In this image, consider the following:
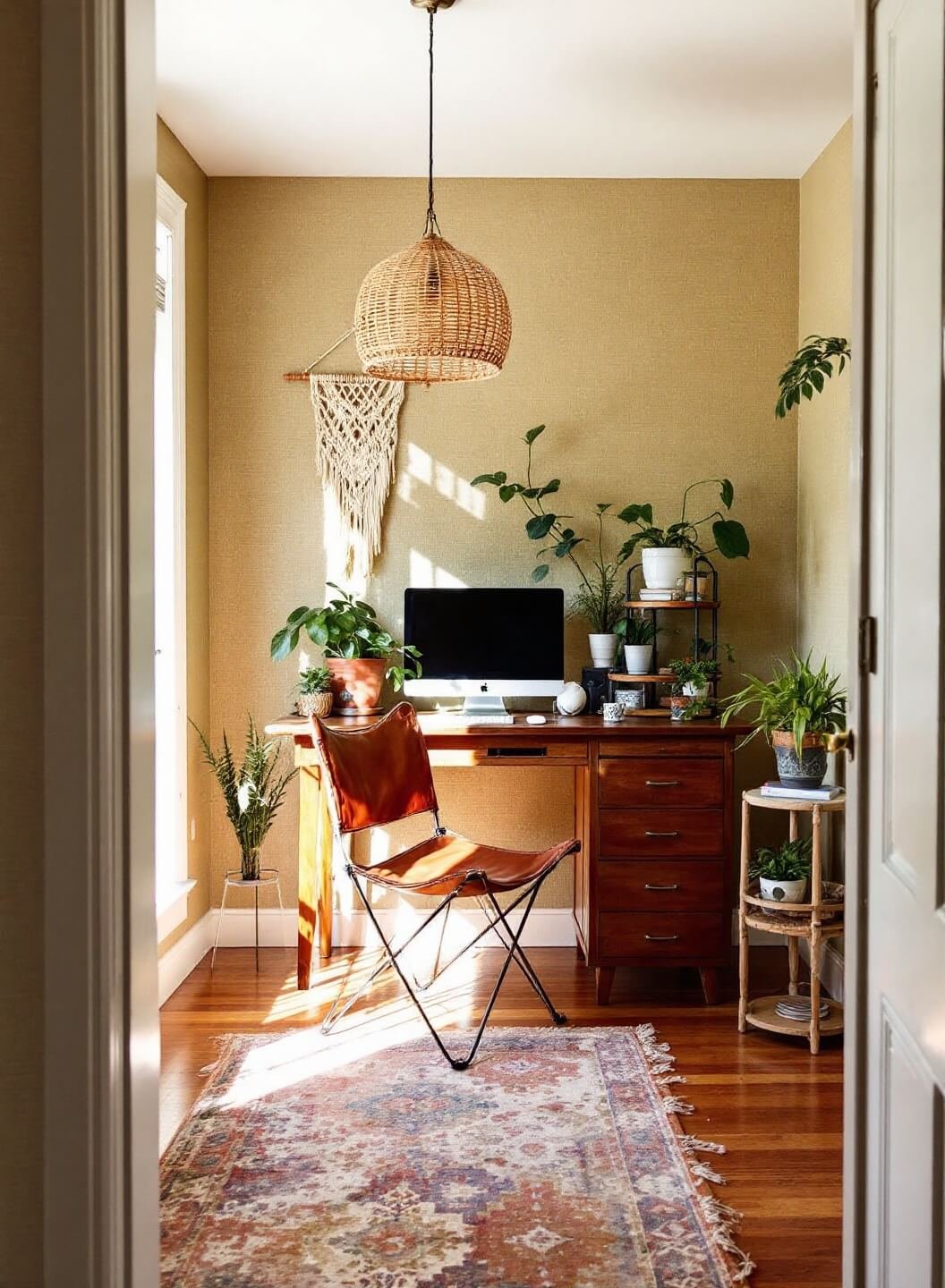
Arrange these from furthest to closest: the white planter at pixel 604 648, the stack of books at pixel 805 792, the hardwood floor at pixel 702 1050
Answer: the white planter at pixel 604 648 → the stack of books at pixel 805 792 → the hardwood floor at pixel 702 1050

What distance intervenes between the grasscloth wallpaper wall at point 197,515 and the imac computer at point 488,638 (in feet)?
2.48

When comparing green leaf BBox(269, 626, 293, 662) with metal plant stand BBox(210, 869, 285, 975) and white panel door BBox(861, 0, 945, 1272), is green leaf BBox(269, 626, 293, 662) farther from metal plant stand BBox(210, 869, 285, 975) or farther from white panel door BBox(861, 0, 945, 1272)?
white panel door BBox(861, 0, 945, 1272)

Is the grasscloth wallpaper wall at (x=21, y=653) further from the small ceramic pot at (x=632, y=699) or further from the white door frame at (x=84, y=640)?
the small ceramic pot at (x=632, y=699)

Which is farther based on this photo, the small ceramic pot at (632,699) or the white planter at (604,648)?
the white planter at (604,648)

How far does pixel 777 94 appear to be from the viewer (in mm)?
3535

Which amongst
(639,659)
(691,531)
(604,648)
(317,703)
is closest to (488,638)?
(604,648)

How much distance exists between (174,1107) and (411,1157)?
0.65 metres

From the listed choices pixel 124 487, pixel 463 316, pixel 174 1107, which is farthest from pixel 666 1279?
pixel 463 316

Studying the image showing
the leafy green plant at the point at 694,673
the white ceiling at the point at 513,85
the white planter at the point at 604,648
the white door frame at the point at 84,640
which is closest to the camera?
the white door frame at the point at 84,640

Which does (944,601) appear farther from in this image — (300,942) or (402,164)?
(402,164)

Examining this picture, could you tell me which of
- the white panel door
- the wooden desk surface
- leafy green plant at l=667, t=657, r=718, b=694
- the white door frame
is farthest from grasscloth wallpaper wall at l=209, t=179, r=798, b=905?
the white door frame

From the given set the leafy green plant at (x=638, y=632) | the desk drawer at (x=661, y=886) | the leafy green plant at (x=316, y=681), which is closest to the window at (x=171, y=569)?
the leafy green plant at (x=316, y=681)

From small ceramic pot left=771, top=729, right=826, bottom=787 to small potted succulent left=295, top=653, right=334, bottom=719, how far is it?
1.49 m

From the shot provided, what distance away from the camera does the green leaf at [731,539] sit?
13.1ft
